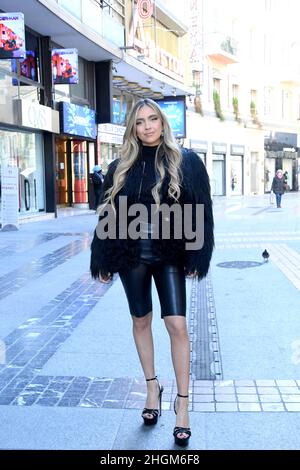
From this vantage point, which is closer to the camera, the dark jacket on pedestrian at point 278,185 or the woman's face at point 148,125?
the woman's face at point 148,125

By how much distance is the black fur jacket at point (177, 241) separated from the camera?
129 inches

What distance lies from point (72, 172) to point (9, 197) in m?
8.70

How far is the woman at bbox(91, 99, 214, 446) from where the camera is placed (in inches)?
129

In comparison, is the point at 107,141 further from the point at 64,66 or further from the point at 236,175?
the point at 236,175

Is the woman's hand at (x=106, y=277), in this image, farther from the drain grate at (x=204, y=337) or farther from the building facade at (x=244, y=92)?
the building facade at (x=244, y=92)

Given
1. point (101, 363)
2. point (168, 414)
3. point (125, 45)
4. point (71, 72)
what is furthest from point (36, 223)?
point (168, 414)

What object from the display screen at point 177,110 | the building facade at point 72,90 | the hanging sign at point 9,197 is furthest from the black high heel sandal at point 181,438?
the display screen at point 177,110

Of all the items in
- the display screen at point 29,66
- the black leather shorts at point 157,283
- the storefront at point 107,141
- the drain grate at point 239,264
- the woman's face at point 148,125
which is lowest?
the drain grate at point 239,264

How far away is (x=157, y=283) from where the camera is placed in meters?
Result: 3.40

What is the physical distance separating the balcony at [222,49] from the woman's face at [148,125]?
35062 millimetres

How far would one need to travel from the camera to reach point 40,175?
19.5m

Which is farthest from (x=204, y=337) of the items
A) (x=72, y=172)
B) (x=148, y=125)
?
(x=72, y=172)

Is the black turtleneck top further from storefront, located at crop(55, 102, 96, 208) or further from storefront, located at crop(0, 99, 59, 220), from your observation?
storefront, located at crop(55, 102, 96, 208)

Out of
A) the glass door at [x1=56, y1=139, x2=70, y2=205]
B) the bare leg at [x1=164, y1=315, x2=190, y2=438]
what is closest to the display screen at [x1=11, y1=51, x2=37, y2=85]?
the glass door at [x1=56, y1=139, x2=70, y2=205]
